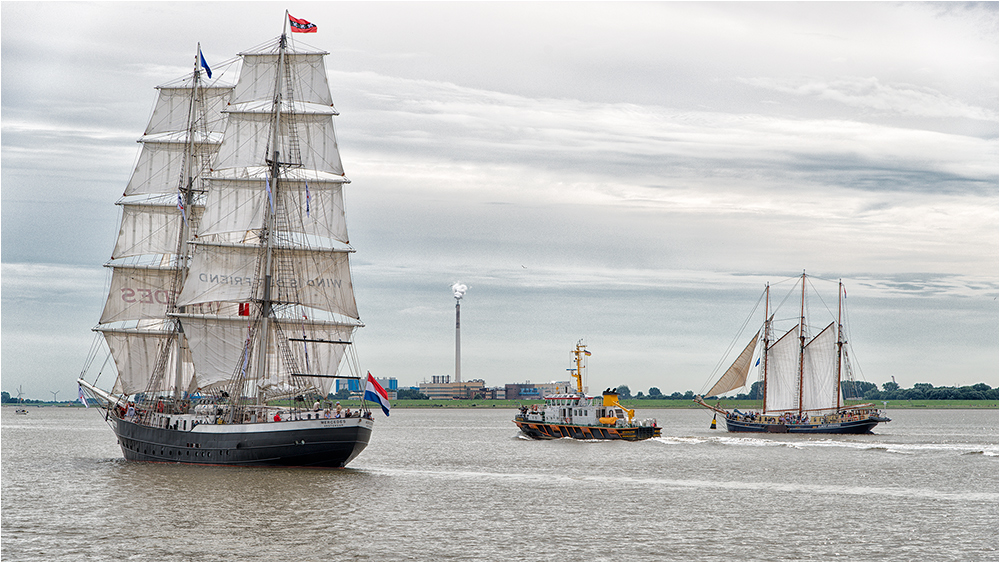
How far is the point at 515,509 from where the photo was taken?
44.7 metres

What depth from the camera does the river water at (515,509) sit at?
35.1 metres

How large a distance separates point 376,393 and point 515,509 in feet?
47.8

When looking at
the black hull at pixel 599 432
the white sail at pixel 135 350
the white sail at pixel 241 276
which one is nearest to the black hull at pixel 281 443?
the white sail at pixel 241 276

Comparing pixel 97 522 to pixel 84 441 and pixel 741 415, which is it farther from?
pixel 741 415

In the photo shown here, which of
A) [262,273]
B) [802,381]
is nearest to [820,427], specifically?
[802,381]

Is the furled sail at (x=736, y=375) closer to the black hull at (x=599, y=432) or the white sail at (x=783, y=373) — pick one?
the white sail at (x=783, y=373)

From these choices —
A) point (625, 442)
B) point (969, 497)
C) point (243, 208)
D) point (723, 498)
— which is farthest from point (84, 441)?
point (969, 497)

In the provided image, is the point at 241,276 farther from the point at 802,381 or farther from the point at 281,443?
the point at 802,381

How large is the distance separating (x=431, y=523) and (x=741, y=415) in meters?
81.6

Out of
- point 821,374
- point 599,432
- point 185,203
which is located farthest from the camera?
point 821,374

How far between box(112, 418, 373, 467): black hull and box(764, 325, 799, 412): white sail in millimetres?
62788

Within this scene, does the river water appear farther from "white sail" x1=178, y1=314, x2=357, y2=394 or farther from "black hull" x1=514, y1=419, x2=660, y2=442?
"black hull" x1=514, y1=419, x2=660, y2=442

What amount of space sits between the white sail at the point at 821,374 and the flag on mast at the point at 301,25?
66.3 meters

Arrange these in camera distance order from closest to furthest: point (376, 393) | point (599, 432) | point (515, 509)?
point (515, 509), point (376, 393), point (599, 432)
